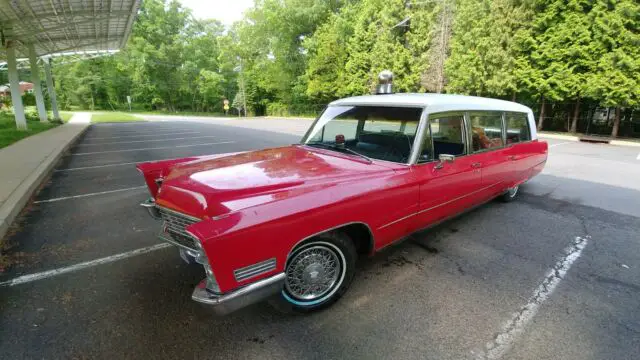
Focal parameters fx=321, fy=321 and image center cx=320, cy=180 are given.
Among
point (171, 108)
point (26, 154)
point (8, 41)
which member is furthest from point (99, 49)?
point (171, 108)

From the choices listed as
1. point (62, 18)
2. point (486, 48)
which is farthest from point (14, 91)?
point (486, 48)

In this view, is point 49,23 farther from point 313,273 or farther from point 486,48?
point 486,48

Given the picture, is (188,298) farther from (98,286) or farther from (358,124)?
(358,124)

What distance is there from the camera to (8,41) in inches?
591

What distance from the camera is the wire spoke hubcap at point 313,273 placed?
2.46 m

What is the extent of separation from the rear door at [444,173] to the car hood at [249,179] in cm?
54

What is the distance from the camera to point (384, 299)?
2.75 m

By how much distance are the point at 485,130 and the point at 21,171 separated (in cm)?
900

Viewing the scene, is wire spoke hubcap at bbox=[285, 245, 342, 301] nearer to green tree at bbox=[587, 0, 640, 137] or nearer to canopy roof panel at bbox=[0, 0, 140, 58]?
canopy roof panel at bbox=[0, 0, 140, 58]

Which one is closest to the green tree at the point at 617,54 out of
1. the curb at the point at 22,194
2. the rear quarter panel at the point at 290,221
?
the rear quarter panel at the point at 290,221

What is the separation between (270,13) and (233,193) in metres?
44.6

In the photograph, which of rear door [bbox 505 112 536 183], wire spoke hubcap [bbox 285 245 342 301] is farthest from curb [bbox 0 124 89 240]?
rear door [bbox 505 112 536 183]

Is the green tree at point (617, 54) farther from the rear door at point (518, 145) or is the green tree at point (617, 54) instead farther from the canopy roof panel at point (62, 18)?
the canopy roof panel at point (62, 18)

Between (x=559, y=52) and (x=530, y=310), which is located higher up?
(x=559, y=52)
